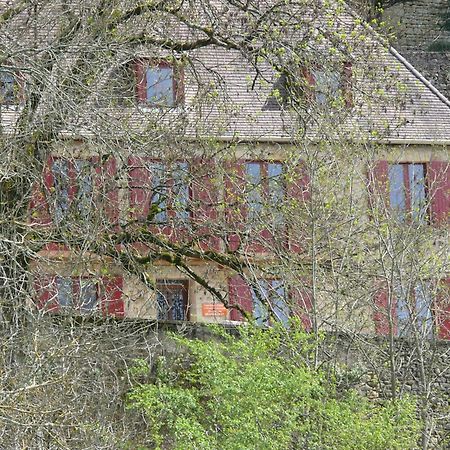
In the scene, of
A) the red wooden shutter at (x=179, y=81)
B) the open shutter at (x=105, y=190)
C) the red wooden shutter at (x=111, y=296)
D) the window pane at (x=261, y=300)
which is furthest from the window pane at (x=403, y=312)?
the open shutter at (x=105, y=190)

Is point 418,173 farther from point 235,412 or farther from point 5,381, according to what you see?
point 5,381

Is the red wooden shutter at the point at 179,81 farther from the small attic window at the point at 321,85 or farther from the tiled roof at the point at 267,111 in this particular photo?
the small attic window at the point at 321,85

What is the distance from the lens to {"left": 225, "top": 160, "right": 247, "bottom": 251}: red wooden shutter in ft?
53.4

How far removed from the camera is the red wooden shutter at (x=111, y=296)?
47.9 feet

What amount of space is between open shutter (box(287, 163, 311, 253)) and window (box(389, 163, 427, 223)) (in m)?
1.67

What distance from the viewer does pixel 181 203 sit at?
615 inches

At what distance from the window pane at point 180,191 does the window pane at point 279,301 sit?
5.26 feet

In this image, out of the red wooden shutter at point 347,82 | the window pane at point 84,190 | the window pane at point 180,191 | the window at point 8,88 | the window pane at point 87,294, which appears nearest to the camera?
the window pane at point 87,294

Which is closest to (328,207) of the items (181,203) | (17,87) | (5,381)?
(181,203)

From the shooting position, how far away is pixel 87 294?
15.8m

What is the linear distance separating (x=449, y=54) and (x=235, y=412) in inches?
790

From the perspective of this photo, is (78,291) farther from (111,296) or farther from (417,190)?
(417,190)

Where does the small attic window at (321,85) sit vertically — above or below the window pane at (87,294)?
above

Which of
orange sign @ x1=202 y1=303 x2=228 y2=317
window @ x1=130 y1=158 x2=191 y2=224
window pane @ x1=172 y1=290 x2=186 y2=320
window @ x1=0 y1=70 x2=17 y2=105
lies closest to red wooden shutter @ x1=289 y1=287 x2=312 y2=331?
window @ x1=130 y1=158 x2=191 y2=224
